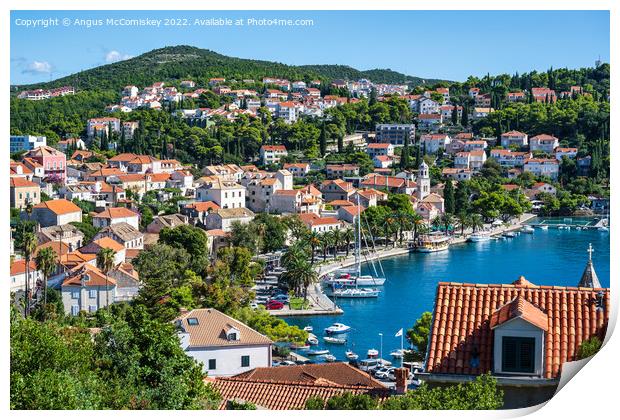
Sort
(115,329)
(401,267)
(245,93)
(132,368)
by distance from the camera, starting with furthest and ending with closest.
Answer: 1. (245,93)
2. (401,267)
3. (115,329)
4. (132,368)

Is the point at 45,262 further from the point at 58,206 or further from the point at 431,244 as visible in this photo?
the point at 431,244

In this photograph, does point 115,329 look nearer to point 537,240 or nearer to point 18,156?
point 537,240

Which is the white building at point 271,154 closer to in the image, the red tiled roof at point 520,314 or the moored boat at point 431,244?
the moored boat at point 431,244

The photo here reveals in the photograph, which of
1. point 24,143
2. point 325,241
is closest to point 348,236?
point 325,241

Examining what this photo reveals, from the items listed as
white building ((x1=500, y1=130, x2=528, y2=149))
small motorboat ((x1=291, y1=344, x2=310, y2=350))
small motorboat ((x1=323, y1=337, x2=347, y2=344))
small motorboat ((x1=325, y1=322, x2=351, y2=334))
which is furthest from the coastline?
white building ((x1=500, y1=130, x2=528, y2=149))

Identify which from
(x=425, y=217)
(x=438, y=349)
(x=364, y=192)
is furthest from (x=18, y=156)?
(x=438, y=349)

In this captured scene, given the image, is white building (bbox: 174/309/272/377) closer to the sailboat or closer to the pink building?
the sailboat
